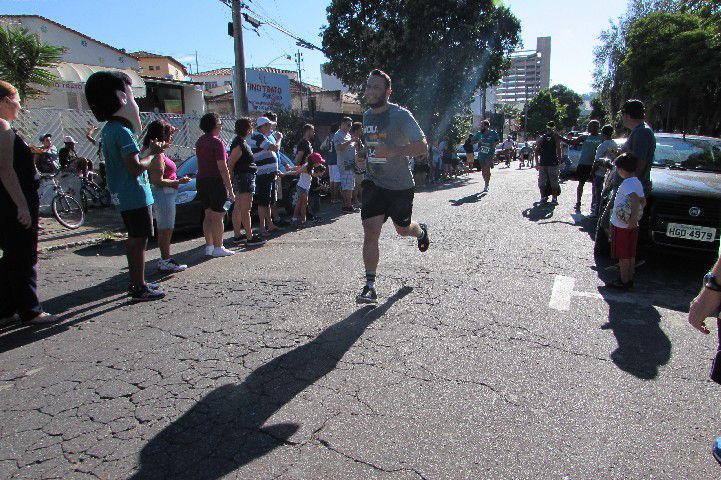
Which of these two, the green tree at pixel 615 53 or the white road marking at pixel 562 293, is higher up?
the green tree at pixel 615 53

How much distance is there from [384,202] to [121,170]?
2.48m

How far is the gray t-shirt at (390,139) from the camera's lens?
4352 millimetres

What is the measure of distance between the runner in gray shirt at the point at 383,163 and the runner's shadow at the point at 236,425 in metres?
1.22

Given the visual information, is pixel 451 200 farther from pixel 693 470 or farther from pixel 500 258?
pixel 693 470

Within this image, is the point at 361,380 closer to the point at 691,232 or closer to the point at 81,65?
the point at 691,232

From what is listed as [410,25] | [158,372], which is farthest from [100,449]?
[410,25]

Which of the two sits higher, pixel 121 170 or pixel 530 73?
pixel 530 73

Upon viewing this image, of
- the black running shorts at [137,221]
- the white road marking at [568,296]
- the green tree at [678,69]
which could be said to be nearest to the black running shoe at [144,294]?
the black running shorts at [137,221]

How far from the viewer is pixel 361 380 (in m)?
2.96

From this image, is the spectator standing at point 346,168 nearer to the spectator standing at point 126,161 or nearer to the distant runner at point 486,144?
the distant runner at point 486,144

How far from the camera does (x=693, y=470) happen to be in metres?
2.17

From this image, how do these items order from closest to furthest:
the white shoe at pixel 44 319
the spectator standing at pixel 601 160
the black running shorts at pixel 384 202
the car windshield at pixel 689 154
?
the white shoe at pixel 44 319 < the black running shorts at pixel 384 202 < the car windshield at pixel 689 154 < the spectator standing at pixel 601 160

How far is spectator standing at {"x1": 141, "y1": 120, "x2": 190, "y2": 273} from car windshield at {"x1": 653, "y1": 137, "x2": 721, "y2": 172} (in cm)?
643

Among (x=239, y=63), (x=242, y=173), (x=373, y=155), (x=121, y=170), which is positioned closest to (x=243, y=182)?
(x=242, y=173)
